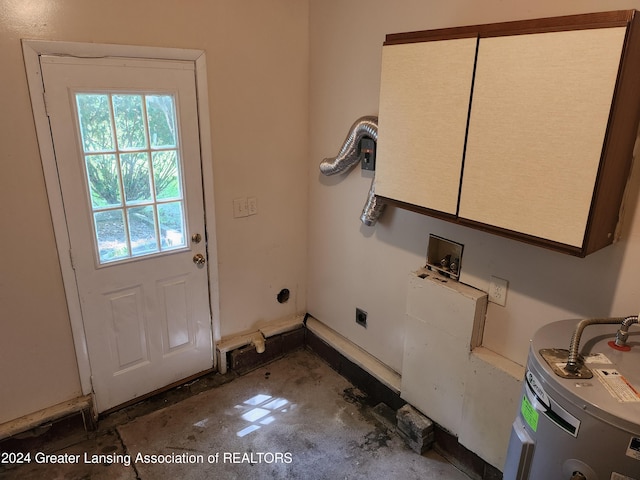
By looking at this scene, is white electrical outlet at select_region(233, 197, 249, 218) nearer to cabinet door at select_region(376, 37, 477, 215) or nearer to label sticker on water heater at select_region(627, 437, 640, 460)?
cabinet door at select_region(376, 37, 477, 215)

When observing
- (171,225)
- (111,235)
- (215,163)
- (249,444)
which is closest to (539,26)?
(215,163)

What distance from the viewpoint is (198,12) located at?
2.26 m

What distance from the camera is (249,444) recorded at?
229 cm

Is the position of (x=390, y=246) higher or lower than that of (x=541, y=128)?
lower

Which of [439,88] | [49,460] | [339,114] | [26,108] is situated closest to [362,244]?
[339,114]

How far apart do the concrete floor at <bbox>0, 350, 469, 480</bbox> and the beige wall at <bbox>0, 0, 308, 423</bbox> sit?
0.37m

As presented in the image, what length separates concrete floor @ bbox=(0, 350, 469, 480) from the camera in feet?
6.96

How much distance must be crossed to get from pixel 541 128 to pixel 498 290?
82cm

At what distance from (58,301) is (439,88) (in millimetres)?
2113

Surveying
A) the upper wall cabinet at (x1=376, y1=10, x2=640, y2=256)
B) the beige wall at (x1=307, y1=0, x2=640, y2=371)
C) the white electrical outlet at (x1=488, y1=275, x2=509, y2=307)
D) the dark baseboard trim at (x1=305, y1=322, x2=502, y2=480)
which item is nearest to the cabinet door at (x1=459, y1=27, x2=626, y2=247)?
the upper wall cabinet at (x1=376, y1=10, x2=640, y2=256)

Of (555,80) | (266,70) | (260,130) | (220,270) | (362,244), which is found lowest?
(220,270)

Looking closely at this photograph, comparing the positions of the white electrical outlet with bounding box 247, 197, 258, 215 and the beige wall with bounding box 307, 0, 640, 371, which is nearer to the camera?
the beige wall with bounding box 307, 0, 640, 371

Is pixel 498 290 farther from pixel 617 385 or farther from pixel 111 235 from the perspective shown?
pixel 111 235

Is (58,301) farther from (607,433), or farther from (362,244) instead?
(607,433)
